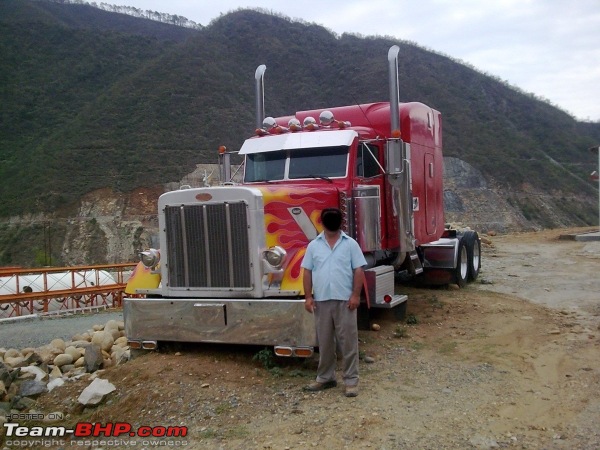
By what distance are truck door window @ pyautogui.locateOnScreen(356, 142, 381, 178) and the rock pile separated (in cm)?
381

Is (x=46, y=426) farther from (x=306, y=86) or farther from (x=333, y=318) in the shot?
(x=306, y=86)

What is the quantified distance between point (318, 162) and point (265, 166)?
31.9 inches

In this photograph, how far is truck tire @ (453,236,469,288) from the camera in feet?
37.2

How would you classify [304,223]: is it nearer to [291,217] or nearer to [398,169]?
[291,217]

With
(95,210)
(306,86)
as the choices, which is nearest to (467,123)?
(306,86)

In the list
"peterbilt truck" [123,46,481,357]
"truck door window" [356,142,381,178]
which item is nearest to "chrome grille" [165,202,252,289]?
"peterbilt truck" [123,46,481,357]

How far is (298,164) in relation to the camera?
313 inches

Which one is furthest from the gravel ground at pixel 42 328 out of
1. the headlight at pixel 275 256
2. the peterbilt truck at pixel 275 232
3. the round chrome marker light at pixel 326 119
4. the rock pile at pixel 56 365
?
the round chrome marker light at pixel 326 119

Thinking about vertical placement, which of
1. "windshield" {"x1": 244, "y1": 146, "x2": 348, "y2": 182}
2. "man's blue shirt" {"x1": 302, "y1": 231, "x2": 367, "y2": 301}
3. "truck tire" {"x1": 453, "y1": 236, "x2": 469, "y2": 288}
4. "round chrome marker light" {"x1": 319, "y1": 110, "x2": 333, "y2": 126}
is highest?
"round chrome marker light" {"x1": 319, "y1": 110, "x2": 333, "y2": 126}

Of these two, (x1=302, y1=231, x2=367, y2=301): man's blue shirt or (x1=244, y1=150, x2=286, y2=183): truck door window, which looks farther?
(x1=244, y1=150, x2=286, y2=183): truck door window

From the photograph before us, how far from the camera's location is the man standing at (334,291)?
547 centimetres

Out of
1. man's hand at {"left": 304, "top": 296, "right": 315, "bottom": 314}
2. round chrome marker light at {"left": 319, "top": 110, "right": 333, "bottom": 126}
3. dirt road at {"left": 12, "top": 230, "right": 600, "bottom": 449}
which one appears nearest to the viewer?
dirt road at {"left": 12, "top": 230, "right": 600, "bottom": 449}

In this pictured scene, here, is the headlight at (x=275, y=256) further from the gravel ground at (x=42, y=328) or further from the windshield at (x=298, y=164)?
the gravel ground at (x=42, y=328)

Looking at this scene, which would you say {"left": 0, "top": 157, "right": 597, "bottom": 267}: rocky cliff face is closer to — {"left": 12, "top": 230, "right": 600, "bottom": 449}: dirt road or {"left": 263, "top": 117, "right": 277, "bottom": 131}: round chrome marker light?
{"left": 263, "top": 117, "right": 277, "bottom": 131}: round chrome marker light
